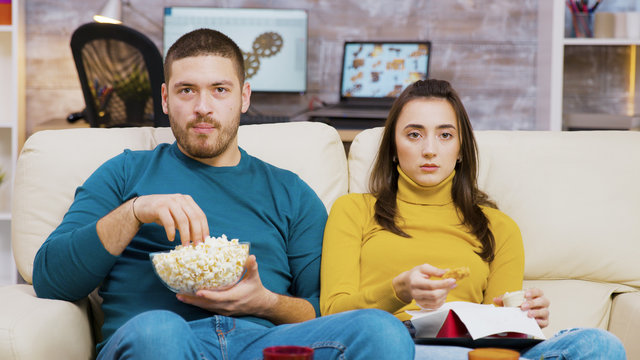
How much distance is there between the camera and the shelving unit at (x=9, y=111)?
3.32m

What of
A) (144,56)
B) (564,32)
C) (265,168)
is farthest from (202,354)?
(564,32)

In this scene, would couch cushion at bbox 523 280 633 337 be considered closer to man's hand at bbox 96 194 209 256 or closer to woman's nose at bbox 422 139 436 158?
woman's nose at bbox 422 139 436 158

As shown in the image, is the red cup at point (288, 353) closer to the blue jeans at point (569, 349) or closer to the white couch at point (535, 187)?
the blue jeans at point (569, 349)

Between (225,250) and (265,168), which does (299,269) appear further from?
(225,250)

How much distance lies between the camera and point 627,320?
1632 millimetres

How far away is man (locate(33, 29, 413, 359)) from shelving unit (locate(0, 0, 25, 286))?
1.96 m

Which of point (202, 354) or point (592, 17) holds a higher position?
point (592, 17)

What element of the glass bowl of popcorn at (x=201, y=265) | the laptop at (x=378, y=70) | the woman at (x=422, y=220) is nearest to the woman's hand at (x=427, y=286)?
the woman at (x=422, y=220)

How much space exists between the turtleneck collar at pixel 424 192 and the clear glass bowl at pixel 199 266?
61 cm

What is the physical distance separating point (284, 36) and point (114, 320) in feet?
7.54

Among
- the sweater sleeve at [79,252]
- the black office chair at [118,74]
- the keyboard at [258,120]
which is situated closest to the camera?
the sweater sleeve at [79,252]

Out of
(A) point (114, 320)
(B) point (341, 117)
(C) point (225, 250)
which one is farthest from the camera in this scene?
(B) point (341, 117)

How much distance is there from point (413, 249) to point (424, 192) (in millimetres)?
183

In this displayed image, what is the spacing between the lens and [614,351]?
1247 mm
